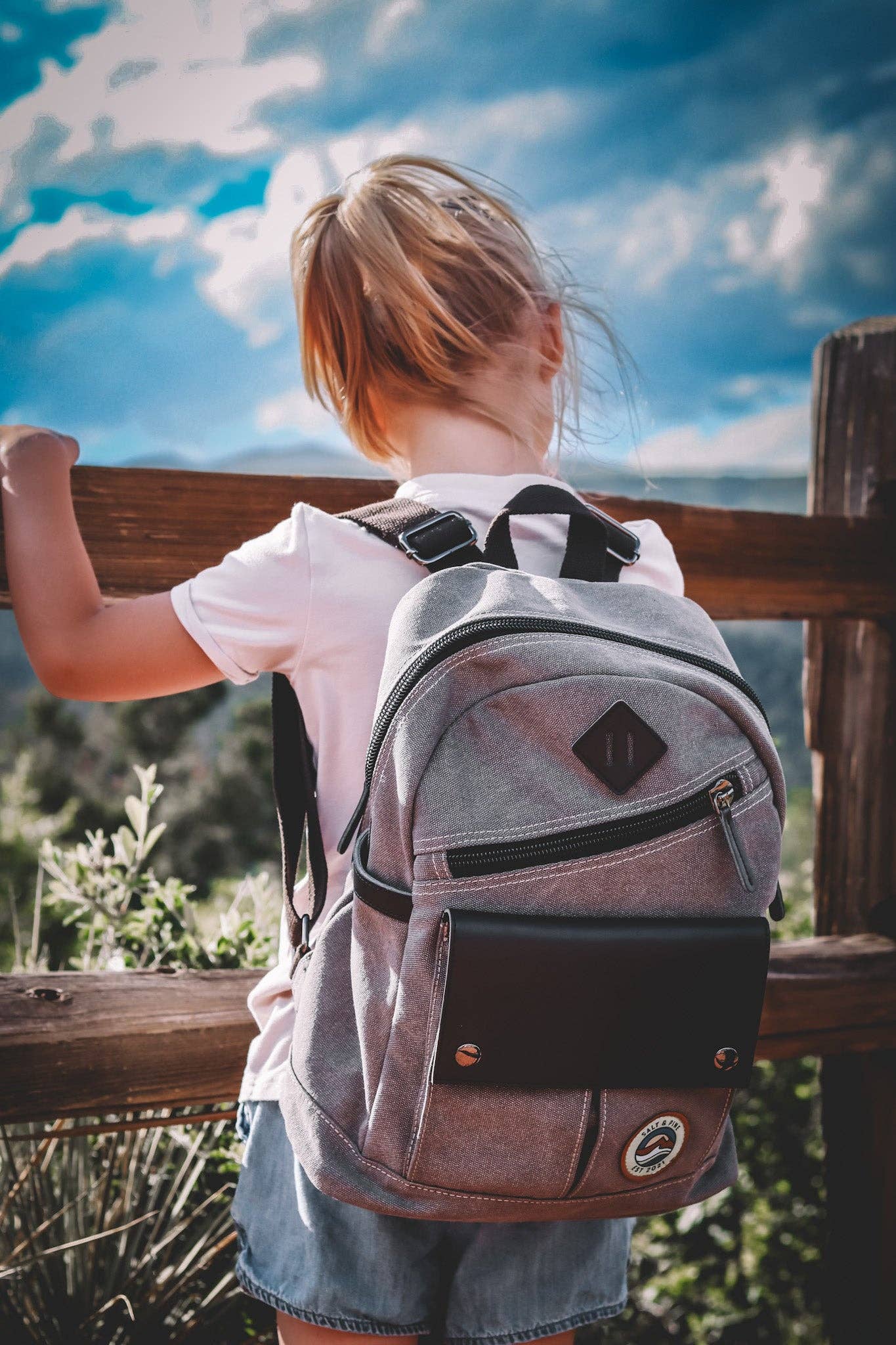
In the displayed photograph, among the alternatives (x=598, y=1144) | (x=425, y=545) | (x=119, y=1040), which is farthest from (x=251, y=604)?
(x=119, y=1040)

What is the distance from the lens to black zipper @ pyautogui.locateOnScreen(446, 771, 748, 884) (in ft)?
2.10

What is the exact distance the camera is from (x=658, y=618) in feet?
2.53

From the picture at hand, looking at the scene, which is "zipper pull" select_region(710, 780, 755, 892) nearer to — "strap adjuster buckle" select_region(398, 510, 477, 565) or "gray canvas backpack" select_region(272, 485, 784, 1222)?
"gray canvas backpack" select_region(272, 485, 784, 1222)

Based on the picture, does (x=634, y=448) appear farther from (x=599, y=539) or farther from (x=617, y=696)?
(x=617, y=696)

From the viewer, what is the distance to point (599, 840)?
67 centimetres

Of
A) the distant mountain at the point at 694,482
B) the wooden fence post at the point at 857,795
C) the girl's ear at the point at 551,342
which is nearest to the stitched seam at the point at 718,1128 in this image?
the girl's ear at the point at 551,342

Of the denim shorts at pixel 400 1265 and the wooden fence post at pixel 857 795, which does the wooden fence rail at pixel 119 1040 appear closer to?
the denim shorts at pixel 400 1265

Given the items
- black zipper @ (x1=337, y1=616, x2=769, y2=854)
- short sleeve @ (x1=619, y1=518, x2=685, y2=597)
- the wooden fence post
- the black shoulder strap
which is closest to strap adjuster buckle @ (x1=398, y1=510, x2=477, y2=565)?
the black shoulder strap

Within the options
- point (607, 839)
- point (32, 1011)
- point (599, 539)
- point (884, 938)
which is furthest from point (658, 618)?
point (884, 938)

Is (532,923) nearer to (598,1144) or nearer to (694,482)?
(598,1144)

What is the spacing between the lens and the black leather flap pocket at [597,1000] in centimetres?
63

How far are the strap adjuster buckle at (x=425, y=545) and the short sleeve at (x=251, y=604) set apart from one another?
0.31 ft

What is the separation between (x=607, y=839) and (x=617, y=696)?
0.11 m

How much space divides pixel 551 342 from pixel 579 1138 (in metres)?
0.82
